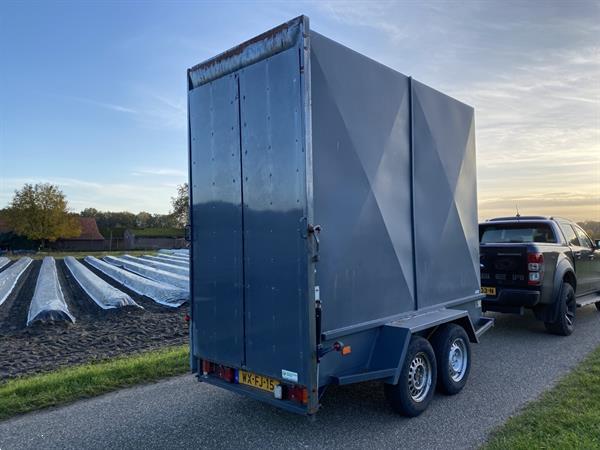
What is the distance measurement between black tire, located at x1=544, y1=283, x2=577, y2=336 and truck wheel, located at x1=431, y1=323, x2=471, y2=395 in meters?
3.24

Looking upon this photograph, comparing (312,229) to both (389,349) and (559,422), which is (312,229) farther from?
(559,422)

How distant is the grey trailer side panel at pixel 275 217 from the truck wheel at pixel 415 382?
1.06 metres

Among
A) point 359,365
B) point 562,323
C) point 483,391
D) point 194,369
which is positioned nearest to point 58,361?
point 194,369

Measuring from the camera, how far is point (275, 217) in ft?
12.5

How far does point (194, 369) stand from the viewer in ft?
15.4

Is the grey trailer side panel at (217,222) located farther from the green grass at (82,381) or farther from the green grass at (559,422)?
the green grass at (559,422)

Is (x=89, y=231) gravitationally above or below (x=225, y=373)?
above

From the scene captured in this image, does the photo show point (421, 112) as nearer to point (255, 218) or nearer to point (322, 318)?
point (255, 218)

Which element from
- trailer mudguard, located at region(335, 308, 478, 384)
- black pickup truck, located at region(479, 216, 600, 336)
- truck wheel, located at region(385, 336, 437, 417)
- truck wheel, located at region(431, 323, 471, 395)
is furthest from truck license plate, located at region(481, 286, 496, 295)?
truck wheel, located at region(385, 336, 437, 417)

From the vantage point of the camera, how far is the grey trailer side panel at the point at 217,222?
4.21 m

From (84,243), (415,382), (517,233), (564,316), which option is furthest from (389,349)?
(84,243)

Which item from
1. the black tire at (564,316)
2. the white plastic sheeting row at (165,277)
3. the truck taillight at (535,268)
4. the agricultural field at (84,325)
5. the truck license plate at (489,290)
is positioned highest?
the truck taillight at (535,268)

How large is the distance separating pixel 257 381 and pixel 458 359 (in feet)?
8.10

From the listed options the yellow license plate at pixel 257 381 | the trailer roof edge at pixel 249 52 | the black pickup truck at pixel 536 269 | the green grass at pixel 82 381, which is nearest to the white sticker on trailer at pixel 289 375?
the yellow license plate at pixel 257 381
